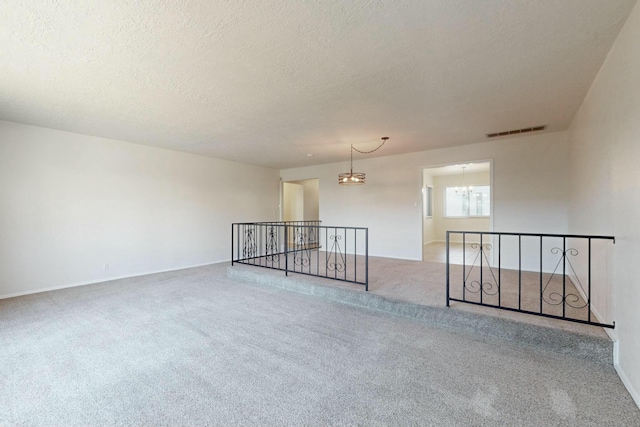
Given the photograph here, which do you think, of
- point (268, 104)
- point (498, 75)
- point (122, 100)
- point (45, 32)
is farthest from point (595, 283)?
point (122, 100)

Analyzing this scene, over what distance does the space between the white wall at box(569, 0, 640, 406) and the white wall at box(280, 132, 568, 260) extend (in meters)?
1.99

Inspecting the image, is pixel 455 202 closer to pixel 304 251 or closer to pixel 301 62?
pixel 304 251

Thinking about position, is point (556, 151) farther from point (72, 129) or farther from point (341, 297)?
point (72, 129)

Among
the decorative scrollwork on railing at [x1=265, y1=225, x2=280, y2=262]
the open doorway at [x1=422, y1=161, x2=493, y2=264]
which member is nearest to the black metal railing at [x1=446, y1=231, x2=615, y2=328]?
the decorative scrollwork on railing at [x1=265, y1=225, x2=280, y2=262]

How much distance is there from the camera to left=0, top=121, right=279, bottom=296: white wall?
418cm

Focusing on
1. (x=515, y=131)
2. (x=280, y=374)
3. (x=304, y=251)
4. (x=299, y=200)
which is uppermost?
(x=515, y=131)

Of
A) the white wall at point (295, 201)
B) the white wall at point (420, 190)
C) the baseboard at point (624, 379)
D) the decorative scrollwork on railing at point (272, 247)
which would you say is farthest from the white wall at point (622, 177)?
the white wall at point (295, 201)

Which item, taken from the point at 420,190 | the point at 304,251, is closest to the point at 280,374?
the point at 420,190

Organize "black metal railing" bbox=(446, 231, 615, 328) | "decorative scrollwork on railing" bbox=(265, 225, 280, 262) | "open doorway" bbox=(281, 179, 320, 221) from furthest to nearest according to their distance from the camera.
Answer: "open doorway" bbox=(281, 179, 320, 221) → "decorative scrollwork on railing" bbox=(265, 225, 280, 262) → "black metal railing" bbox=(446, 231, 615, 328)

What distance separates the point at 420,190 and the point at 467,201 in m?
4.67

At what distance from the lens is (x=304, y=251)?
Result: 7.43m

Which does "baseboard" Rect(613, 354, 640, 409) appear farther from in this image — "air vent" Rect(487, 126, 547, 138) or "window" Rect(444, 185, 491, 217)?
"window" Rect(444, 185, 491, 217)

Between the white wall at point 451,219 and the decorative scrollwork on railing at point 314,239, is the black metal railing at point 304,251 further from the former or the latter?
the white wall at point 451,219

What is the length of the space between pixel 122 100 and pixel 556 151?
6.69 metres
